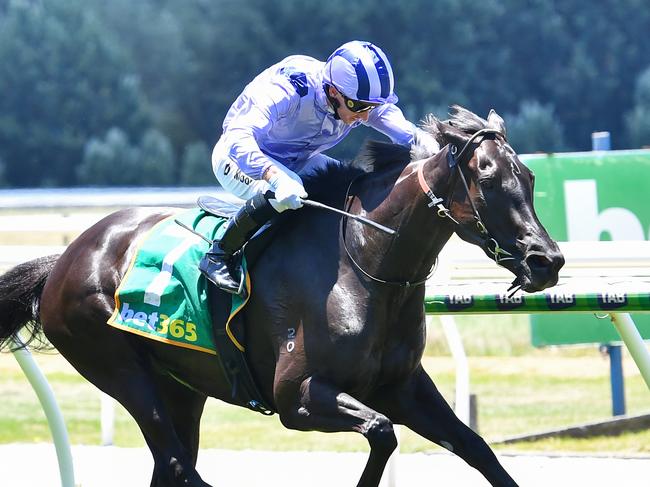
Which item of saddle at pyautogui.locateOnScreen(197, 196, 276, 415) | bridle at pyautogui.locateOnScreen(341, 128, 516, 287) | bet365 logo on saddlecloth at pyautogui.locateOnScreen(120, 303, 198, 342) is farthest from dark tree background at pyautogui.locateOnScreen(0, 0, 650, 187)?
bridle at pyautogui.locateOnScreen(341, 128, 516, 287)

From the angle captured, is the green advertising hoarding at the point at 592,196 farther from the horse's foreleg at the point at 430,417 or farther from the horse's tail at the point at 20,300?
the horse's tail at the point at 20,300

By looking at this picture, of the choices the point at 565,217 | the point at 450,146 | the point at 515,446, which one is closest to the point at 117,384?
the point at 450,146

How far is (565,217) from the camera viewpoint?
6949mm

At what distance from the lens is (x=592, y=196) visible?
6.97 metres

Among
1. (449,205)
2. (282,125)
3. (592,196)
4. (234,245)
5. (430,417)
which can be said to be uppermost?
(282,125)

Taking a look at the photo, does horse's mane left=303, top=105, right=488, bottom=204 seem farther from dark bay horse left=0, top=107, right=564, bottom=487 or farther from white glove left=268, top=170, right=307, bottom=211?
white glove left=268, top=170, right=307, bottom=211

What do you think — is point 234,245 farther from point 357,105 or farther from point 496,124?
point 496,124

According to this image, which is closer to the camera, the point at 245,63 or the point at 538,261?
the point at 538,261

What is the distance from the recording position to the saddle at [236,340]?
4258 mm

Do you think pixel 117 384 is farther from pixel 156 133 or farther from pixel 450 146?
pixel 156 133

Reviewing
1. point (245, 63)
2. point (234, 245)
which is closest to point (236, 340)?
point (234, 245)

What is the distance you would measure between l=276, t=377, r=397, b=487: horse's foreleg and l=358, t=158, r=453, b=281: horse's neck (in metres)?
0.43

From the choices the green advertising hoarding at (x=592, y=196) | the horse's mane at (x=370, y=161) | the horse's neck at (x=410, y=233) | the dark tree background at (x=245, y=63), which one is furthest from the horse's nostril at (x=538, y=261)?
the dark tree background at (x=245, y=63)

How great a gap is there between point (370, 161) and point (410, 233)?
38 centimetres
